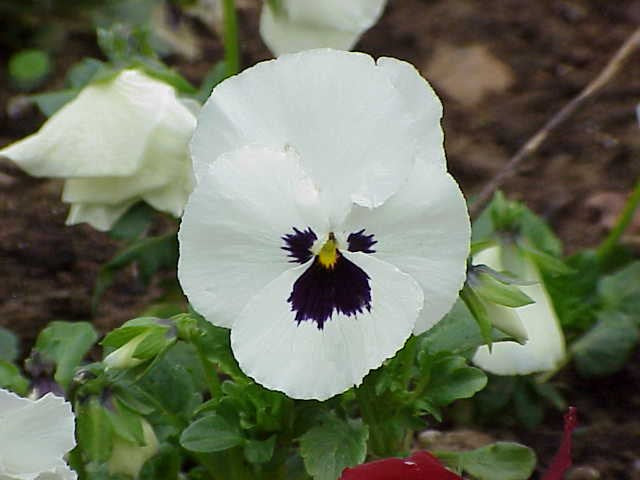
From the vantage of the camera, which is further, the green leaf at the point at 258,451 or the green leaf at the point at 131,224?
the green leaf at the point at 131,224

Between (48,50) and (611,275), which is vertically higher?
(611,275)

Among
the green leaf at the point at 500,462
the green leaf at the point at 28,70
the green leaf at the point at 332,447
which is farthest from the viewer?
the green leaf at the point at 28,70

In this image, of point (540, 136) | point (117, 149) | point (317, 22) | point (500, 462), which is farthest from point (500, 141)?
point (500, 462)

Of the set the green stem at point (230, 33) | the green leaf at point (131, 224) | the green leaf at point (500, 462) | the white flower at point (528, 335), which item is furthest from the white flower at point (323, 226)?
the green stem at point (230, 33)

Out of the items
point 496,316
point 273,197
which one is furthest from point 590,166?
point 273,197

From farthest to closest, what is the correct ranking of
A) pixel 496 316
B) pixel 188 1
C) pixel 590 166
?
pixel 188 1
pixel 590 166
pixel 496 316

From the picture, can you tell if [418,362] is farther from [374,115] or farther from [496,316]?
[374,115]

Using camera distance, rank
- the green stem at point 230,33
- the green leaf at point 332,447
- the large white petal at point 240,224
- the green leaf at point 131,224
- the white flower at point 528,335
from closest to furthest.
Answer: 1. the large white petal at point 240,224
2. the green leaf at point 332,447
3. the white flower at point 528,335
4. the green leaf at point 131,224
5. the green stem at point 230,33

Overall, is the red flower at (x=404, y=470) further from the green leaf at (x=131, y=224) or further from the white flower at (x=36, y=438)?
the green leaf at (x=131, y=224)
